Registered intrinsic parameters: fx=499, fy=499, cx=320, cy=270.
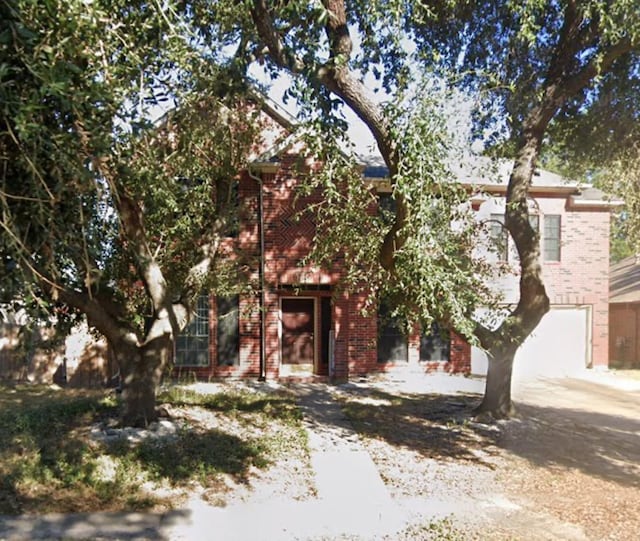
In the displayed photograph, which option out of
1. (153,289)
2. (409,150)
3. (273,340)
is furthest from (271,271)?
(409,150)

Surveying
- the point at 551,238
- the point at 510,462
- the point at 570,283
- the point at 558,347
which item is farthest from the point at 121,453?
the point at 570,283

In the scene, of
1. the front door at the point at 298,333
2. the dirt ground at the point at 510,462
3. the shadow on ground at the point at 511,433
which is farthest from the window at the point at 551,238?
the front door at the point at 298,333

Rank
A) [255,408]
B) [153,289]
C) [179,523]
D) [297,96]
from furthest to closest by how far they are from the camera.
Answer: [255,408]
[153,289]
[297,96]
[179,523]

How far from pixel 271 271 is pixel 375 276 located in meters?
5.04

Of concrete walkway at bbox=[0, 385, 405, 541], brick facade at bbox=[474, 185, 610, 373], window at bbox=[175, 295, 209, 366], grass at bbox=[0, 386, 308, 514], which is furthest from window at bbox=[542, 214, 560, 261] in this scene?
concrete walkway at bbox=[0, 385, 405, 541]

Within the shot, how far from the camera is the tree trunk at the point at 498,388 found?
900 centimetres

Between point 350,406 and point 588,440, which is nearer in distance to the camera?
point 588,440

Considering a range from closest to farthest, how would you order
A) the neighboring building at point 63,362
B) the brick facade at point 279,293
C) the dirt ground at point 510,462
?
1. the dirt ground at point 510,462
2. the neighboring building at point 63,362
3. the brick facade at point 279,293

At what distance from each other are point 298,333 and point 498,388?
630cm

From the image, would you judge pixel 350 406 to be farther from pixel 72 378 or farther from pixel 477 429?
pixel 72 378

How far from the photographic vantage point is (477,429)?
8.84m

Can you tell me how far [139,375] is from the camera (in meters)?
7.95

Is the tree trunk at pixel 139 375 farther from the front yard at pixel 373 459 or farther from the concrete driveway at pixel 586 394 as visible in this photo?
the concrete driveway at pixel 586 394

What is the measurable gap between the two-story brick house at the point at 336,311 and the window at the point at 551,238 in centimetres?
3
